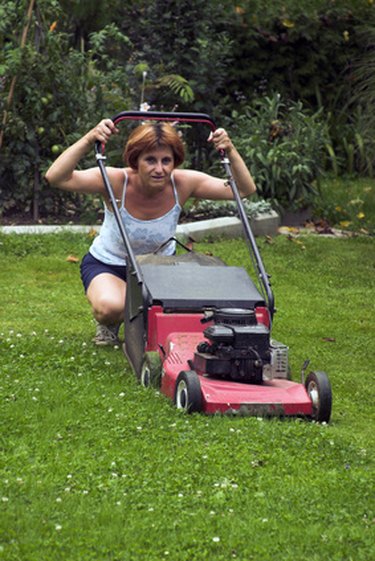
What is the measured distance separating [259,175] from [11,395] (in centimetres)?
571

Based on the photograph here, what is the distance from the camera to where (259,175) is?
10.6 m

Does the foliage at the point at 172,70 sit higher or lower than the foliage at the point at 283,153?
higher

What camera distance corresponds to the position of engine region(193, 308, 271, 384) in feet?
16.6

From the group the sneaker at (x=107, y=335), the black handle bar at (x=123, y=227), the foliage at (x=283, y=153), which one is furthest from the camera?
the foliage at (x=283, y=153)

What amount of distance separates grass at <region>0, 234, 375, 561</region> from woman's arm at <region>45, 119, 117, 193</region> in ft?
2.76

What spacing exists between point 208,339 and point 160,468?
0.92m

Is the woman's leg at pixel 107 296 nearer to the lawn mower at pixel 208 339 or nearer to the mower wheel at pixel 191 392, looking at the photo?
the lawn mower at pixel 208 339

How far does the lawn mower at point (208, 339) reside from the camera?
5031 mm

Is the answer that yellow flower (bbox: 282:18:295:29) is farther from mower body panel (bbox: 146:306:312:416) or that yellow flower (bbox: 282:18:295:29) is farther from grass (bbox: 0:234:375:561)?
mower body panel (bbox: 146:306:312:416)

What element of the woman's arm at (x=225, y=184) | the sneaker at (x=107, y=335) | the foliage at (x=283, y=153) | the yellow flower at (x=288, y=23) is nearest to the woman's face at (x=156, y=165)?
the woman's arm at (x=225, y=184)

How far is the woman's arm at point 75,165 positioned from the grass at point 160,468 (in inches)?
33.1

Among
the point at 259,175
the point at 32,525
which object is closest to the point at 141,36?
the point at 259,175

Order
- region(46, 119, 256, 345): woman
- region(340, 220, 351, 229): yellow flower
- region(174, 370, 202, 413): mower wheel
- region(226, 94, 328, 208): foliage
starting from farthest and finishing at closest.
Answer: region(340, 220, 351, 229): yellow flower < region(226, 94, 328, 208): foliage < region(46, 119, 256, 345): woman < region(174, 370, 202, 413): mower wheel

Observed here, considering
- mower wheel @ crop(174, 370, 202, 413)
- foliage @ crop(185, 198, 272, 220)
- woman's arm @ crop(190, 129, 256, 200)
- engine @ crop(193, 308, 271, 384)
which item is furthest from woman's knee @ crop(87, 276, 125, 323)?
foliage @ crop(185, 198, 272, 220)
